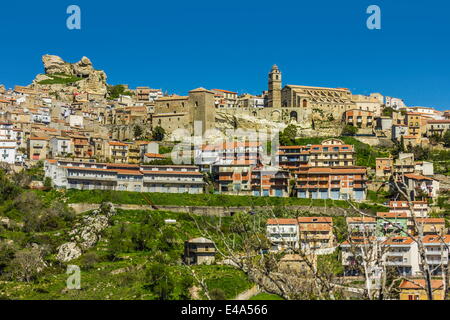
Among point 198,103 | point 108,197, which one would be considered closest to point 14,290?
point 108,197

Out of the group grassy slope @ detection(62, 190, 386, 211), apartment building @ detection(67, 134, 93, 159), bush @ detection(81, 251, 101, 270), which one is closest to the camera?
bush @ detection(81, 251, 101, 270)

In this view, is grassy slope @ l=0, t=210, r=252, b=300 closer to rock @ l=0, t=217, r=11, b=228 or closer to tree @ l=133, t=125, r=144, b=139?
rock @ l=0, t=217, r=11, b=228

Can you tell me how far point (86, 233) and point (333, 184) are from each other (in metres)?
23.0

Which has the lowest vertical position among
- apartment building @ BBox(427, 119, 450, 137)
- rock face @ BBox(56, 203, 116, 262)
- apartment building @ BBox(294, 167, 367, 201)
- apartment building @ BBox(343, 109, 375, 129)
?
rock face @ BBox(56, 203, 116, 262)

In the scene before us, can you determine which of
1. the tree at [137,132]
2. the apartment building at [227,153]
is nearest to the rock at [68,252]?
the apartment building at [227,153]

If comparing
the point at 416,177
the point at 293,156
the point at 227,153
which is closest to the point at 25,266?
the point at 227,153

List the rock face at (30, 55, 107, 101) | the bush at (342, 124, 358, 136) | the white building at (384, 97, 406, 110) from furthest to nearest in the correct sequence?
the white building at (384, 97, 406, 110)
the rock face at (30, 55, 107, 101)
the bush at (342, 124, 358, 136)

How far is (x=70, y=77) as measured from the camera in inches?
4181

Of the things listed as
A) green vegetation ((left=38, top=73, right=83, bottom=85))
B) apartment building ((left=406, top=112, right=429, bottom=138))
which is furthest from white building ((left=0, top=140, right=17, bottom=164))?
green vegetation ((left=38, top=73, right=83, bottom=85))

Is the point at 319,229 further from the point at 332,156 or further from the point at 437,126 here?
the point at 437,126

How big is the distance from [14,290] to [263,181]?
89.9 feet

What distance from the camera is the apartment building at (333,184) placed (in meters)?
54.8

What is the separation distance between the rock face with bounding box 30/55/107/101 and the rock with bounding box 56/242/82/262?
51.6 meters

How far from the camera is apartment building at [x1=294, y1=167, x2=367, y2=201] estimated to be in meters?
54.8
